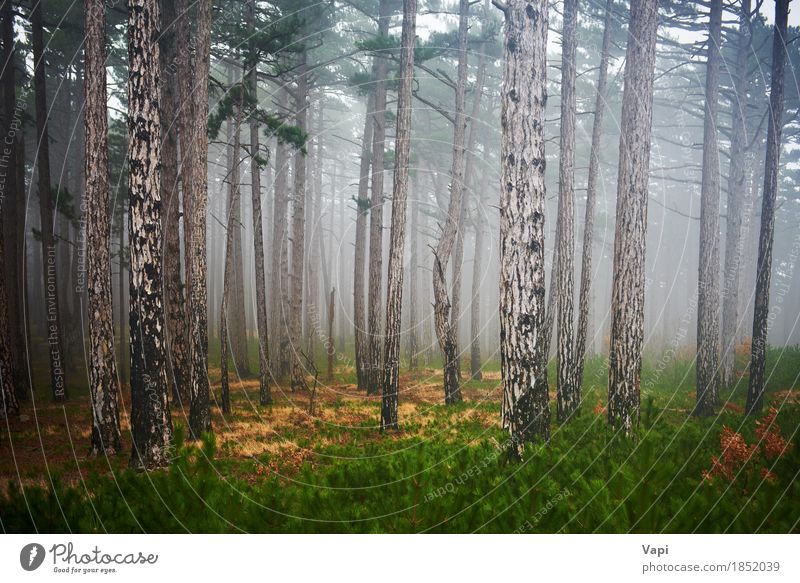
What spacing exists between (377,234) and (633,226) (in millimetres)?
9201

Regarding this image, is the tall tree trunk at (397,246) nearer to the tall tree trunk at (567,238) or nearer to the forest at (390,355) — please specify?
the forest at (390,355)

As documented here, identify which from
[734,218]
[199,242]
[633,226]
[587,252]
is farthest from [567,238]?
[199,242]

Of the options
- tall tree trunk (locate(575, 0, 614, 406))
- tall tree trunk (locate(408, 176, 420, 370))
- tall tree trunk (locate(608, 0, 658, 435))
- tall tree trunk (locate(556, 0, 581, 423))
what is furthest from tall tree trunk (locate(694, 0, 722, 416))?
tall tree trunk (locate(408, 176, 420, 370))

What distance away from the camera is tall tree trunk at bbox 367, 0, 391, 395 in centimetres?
1507

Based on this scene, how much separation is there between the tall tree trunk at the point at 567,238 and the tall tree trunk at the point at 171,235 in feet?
28.0

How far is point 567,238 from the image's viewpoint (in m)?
10.8

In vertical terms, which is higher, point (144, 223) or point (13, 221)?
point (13, 221)

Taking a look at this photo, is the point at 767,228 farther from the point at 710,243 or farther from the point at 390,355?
the point at 390,355

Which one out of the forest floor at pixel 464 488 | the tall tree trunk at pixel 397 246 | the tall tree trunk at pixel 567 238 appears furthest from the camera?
the tall tree trunk at pixel 567 238

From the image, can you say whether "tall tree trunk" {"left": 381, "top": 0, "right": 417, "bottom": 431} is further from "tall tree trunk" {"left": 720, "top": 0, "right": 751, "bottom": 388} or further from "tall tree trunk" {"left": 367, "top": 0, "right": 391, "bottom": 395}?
"tall tree trunk" {"left": 720, "top": 0, "right": 751, "bottom": 388}

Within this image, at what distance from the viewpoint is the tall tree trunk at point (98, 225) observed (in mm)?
7691

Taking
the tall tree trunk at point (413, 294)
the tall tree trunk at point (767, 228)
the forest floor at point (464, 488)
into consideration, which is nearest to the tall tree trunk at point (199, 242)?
the forest floor at point (464, 488)

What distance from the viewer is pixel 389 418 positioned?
10.4 metres
